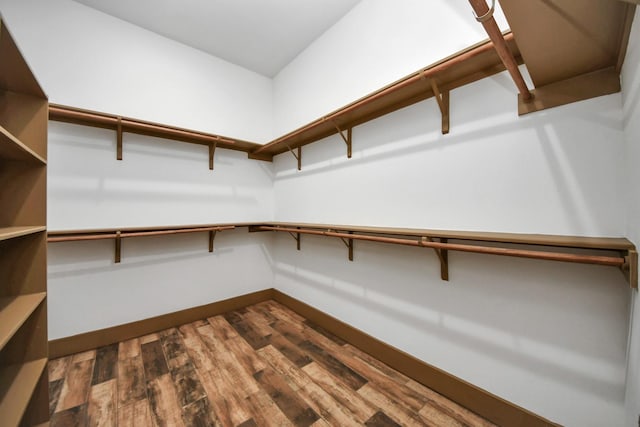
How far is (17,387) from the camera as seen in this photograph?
992 mm

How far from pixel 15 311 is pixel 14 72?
0.99 meters

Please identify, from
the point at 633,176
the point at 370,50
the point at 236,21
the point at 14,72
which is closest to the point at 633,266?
the point at 633,176

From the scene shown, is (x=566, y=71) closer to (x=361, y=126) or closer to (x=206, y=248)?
(x=361, y=126)

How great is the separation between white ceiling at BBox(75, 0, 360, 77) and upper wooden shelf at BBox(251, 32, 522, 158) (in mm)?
965

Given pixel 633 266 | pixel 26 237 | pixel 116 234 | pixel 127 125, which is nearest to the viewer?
pixel 633 266

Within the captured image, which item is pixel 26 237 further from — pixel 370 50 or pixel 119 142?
pixel 370 50

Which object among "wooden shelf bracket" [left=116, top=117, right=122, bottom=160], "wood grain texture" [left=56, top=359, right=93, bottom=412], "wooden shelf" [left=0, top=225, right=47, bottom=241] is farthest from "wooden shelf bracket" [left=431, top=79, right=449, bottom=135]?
"wood grain texture" [left=56, top=359, right=93, bottom=412]

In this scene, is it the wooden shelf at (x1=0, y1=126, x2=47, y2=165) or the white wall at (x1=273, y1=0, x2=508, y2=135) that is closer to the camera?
the wooden shelf at (x1=0, y1=126, x2=47, y2=165)

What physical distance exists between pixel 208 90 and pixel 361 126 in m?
1.72

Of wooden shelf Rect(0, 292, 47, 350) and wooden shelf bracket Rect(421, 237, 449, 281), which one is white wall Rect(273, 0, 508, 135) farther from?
wooden shelf Rect(0, 292, 47, 350)

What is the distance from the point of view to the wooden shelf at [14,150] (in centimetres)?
82

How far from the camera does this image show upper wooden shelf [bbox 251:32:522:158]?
114 centimetres

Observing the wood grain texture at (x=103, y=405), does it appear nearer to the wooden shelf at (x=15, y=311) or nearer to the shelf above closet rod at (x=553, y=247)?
the wooden shelf at (x=15, y=311)

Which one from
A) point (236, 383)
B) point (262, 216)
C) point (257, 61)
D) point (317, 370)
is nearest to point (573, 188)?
point (317, 370)
